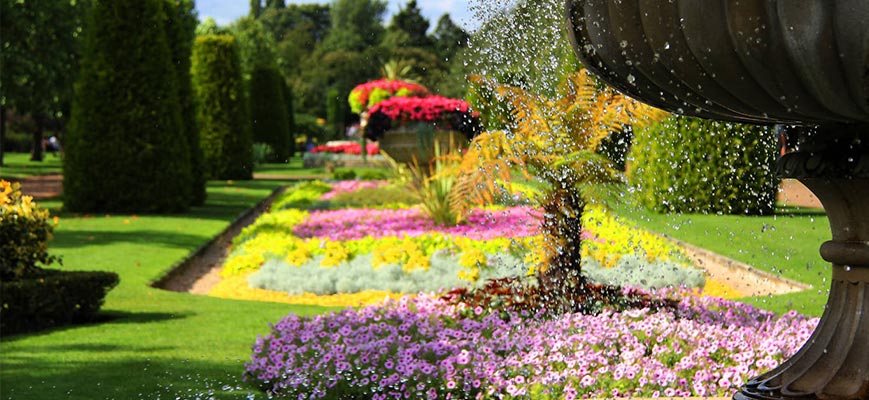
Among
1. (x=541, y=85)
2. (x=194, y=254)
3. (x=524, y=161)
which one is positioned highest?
(x=541, y=85)

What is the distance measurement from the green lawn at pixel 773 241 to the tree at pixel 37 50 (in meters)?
12.1

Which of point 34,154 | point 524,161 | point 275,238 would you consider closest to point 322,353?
point 524,161

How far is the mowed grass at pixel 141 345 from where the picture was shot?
477cm

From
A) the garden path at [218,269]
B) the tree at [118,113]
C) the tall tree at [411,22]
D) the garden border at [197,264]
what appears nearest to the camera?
the garden path at [218,269]

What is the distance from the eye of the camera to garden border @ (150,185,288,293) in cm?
923

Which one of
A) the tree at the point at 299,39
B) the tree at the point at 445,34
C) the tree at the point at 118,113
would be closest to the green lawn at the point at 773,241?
the tree at the point at 118,113

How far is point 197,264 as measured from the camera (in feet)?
35.9

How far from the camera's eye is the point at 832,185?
2807mm

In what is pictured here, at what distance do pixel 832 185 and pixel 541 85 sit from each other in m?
4.33

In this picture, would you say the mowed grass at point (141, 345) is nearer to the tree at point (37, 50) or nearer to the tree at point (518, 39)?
the tree at point (518, 39)

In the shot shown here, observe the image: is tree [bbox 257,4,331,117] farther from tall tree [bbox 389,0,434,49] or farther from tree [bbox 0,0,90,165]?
tree [bbox 0,0,90,165]

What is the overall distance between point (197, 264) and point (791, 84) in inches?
363

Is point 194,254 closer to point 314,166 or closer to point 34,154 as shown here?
point 314,166

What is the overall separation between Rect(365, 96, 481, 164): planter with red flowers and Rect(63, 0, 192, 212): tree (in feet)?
15.3
